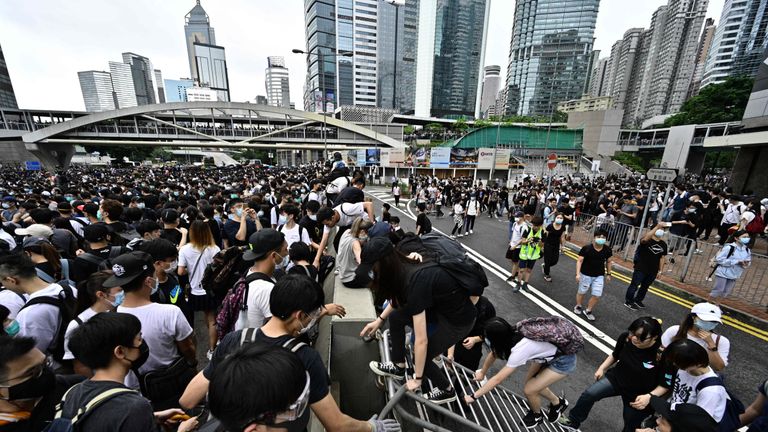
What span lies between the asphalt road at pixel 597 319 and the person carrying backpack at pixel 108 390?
4107mm

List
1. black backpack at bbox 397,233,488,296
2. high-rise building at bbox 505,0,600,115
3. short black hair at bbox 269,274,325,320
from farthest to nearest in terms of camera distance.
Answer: high-rise building at bbox 505,0,600,115
black backpack at bbox 397,233,488,296
short black hair at bbox 269,274,325,320

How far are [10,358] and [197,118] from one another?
66.1 metres

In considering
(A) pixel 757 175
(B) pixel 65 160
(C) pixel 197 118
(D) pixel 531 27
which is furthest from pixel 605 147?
(B) pixel 65 160

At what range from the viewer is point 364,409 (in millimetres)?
3168

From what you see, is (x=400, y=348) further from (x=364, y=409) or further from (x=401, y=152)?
(x=401, y=152)

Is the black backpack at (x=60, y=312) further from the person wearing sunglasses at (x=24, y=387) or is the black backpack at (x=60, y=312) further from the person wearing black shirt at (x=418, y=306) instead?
the person wearing black shirt at (x=418, y=306)

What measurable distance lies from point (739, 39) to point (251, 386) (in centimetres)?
11198

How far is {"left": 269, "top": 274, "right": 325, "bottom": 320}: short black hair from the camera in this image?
1746 millimetres

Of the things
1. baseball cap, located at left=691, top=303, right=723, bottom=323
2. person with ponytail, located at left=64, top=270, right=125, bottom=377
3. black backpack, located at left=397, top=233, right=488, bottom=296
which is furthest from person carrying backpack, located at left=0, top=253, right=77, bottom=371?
baseball cap, located at left=691, top=303, right=723, bottom=323

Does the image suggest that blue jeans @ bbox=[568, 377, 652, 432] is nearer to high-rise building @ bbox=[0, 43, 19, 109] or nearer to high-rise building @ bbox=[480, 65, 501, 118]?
high-rise building @ bbox=[0, 43, 19, 109]

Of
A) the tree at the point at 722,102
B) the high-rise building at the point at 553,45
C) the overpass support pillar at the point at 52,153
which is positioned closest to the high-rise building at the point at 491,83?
the high-rise building at the point at 553,45

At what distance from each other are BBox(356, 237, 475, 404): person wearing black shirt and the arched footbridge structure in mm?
45977

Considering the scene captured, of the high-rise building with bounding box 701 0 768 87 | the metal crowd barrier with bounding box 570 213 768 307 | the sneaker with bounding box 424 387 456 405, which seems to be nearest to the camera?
the sneaker with bounding box 424 387 456 405

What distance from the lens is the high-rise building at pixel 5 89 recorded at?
48.4m
